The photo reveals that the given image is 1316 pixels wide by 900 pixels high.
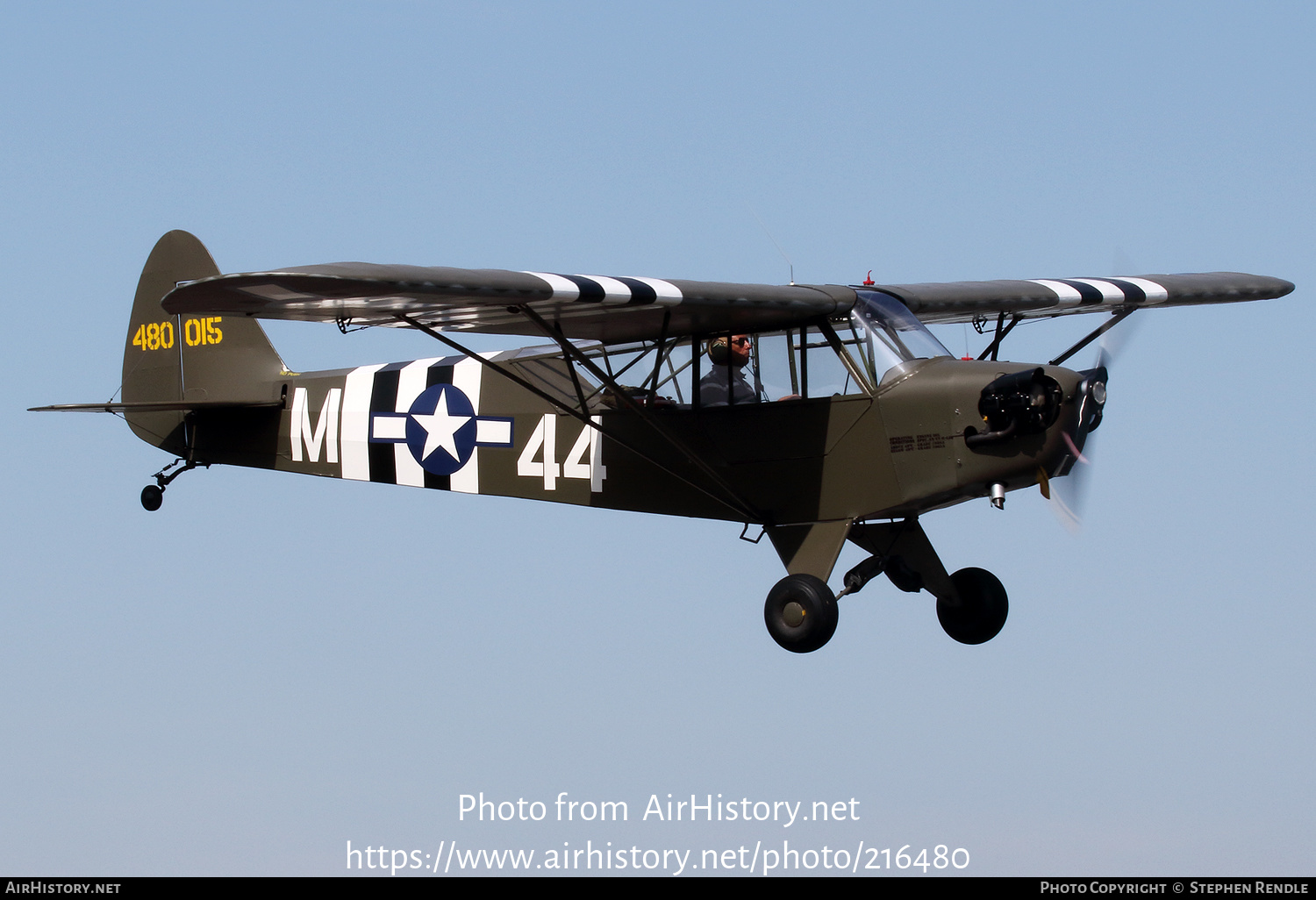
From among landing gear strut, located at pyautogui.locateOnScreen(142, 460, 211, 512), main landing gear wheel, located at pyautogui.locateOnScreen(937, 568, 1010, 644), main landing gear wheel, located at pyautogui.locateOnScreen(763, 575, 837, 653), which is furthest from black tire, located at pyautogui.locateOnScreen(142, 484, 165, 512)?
main landing gear wheel, located at pyautogui.locateOnScreen(937, 568, 1010, 644)

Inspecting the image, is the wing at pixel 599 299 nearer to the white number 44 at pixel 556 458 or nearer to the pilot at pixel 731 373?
the pilot at pixel 731 373

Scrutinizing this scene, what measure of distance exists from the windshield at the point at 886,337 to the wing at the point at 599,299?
0.13m

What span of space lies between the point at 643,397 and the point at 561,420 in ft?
3.26

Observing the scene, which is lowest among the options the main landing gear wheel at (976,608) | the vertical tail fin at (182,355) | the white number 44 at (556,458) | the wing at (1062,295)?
the main landing gear wheel at (976,608)

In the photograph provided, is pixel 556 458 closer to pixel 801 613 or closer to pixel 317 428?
pixel 801 613

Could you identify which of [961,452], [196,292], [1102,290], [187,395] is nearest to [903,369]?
Answer: [961,452]

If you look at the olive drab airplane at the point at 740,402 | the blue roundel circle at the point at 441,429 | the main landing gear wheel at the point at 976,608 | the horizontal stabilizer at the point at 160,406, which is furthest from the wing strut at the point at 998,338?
the horizontal stabilizer at the point at 160,406

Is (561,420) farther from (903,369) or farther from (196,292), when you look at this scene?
(196,292)

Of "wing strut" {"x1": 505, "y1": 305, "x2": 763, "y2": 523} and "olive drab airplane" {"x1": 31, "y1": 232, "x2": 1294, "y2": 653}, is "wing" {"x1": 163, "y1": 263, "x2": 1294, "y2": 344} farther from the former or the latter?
"wing strut" {"x1": 505, "y1": 305, "x2": 763, "y2": 523}

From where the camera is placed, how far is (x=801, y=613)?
37.3 feet

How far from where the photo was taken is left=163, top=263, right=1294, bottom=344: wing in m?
9.75

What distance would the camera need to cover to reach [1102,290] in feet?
43.4

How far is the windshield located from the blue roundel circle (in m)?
3.66

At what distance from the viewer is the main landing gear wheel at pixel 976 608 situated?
12258 mm
